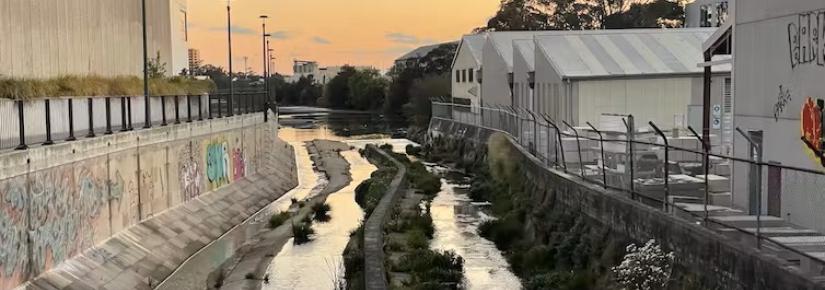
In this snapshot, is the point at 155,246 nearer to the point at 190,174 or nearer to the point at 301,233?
the point at 301,233

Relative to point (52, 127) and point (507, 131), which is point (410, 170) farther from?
point (52, 127)

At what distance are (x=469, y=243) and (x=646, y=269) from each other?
10.9 meters

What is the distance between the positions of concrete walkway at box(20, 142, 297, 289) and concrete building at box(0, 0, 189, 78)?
20.2 ft

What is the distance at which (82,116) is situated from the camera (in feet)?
75.6

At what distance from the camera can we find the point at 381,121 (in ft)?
444

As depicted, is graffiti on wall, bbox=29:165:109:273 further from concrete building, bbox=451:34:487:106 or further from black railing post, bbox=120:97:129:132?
concrete building, bbox=451:34:487:106

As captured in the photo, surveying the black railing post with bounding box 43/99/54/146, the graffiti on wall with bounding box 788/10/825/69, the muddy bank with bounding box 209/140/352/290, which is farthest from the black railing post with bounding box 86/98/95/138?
the graffiti on wall with bounding box 788/10/825/69

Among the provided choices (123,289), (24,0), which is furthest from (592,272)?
(24,0)

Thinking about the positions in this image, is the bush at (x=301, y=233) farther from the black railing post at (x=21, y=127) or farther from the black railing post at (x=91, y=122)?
the black railing post at (x=21, y=127)

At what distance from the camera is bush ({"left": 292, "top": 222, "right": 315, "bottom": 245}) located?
1110 inches

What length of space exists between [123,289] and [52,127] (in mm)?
4463

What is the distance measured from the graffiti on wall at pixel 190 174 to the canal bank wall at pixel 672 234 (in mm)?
12401

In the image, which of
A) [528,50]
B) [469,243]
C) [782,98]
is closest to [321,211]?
[469,243]

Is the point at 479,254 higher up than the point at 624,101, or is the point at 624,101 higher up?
the point at 624,101
